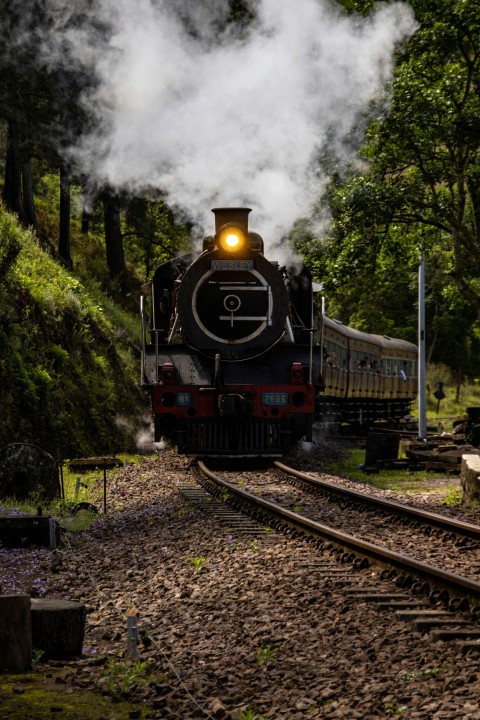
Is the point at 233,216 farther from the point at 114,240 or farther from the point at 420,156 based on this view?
the point at 114,240

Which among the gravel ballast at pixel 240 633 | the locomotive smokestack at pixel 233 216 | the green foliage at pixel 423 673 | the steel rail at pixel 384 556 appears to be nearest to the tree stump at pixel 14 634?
the gravel ballast at pixel 240 633

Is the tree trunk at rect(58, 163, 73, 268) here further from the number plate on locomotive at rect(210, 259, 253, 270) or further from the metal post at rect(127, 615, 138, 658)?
the metal post at rect(127, 615, 138, 658)

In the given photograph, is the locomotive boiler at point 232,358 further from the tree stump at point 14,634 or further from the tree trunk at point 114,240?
the tree trunk at point 114,240

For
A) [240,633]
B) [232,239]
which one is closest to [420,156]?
[232,239]

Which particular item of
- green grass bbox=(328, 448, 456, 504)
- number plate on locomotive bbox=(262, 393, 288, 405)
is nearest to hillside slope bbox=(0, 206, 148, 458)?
number plate on locomotive bbox=(262, 393, 288, 405)

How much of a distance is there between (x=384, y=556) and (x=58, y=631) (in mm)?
2839

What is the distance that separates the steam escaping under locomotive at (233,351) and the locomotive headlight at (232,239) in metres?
0.02

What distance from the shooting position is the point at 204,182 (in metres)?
18.6

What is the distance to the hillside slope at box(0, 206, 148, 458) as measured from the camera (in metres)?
17.2

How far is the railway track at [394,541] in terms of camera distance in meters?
6.30

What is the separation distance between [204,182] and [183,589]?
12526 millimetres

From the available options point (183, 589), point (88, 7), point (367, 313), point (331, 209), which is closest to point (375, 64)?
point (331, 209)

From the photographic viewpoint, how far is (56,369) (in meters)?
19.6

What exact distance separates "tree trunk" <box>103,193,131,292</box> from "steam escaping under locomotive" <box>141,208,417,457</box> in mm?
20065
